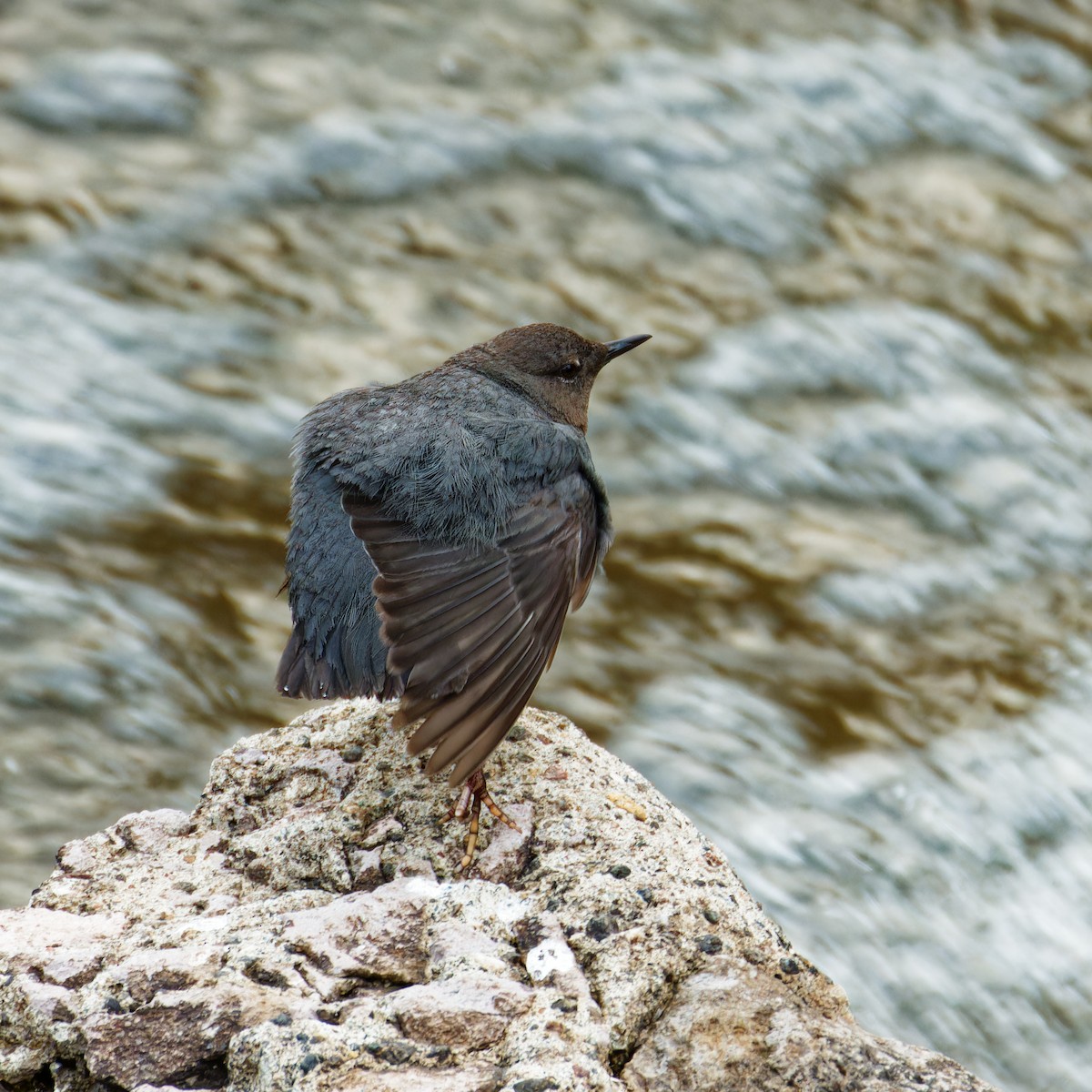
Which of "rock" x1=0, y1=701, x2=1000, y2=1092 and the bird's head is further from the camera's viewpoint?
the bird's head

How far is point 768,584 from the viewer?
23.6 ft

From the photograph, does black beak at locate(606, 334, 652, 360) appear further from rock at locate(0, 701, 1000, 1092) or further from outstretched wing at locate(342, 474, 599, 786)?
rock at locate(0, 701, 1000, 1092)

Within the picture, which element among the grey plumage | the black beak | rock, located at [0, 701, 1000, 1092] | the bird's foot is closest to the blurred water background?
the black beak

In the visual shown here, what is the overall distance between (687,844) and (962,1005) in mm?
2747

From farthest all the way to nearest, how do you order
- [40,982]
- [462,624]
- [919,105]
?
1. [919,105]
2. [462,624]
3. [40,982]

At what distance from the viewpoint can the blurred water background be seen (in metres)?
5.70

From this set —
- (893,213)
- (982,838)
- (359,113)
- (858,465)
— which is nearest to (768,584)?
(858,465)

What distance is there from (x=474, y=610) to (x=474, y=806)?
537mm

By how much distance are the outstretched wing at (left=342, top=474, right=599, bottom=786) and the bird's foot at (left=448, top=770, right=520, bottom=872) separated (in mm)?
90

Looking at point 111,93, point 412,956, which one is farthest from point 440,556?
point 111,93

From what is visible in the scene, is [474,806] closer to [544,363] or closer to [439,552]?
[439,552]

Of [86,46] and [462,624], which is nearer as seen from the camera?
[462,624]

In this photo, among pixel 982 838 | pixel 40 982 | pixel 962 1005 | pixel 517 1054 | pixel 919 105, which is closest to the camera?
pixel 517 1054

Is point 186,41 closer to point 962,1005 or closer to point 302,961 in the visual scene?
point 962,1005
